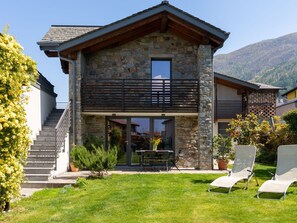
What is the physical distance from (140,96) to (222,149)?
4287 millimetres

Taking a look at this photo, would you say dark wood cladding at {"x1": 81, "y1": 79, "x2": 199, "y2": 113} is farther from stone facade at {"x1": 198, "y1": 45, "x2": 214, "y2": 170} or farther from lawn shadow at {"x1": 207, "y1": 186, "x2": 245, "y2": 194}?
lawn shadow at {"x1": 207, "y1": 186, "x2": 245, "y2": 194}

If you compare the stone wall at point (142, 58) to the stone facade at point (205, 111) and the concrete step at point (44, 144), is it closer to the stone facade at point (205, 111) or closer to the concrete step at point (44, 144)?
the stone facade at point (205, 111)

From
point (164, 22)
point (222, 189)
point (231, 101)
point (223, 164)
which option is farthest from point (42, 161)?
point (231, 101)

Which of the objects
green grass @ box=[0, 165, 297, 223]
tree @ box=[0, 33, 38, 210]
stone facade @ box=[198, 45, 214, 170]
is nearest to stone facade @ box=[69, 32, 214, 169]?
stone facade @ box=[198, 45, 214, 170]

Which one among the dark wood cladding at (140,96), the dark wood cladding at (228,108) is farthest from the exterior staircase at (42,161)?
the dark wood cladding at (228,108)

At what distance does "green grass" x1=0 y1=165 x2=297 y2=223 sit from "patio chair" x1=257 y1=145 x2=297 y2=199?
0.32m

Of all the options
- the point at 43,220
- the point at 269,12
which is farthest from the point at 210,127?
the point at 269,12

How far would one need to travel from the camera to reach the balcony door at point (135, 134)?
15023 mm

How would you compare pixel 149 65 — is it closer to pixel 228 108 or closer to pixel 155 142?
pixel 155 142

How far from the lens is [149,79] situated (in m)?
14.1

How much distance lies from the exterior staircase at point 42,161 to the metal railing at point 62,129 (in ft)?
0.70

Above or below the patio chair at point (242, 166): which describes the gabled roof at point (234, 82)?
above

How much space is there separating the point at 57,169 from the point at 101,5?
29.9 ft

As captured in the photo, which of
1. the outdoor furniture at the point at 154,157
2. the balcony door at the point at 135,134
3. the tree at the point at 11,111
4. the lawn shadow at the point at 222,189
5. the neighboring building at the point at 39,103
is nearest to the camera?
the tree at the point at 11,111
